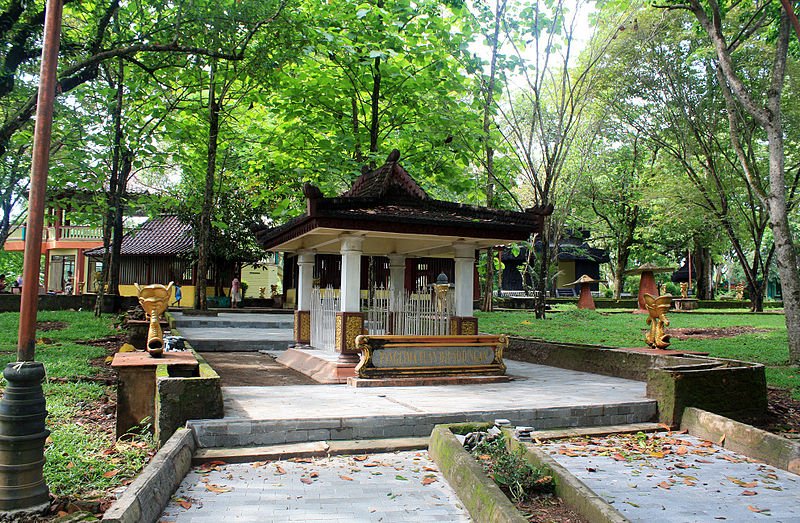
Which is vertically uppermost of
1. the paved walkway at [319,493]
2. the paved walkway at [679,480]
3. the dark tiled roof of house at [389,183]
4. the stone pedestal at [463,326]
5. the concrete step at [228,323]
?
the dark tiled roof of house at [389,183]

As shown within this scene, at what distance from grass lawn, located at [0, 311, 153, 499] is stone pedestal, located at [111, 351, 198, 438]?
230 mm

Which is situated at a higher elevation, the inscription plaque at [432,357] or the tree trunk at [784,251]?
the tree trunk at [784,251]

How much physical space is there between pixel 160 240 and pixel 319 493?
27.1m

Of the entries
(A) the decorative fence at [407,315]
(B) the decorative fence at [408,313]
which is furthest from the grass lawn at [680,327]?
(A) the decorative fence at [407,315]

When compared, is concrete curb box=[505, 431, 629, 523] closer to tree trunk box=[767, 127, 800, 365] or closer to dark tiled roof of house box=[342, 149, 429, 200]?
dark tiled roof of house box=[342, 149, 429, 200]

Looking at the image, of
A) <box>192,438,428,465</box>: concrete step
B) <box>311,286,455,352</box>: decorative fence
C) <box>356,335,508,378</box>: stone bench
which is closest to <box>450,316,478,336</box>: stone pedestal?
<box>311,286,455,352</box>: decorative fence

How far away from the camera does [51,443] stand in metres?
5.62

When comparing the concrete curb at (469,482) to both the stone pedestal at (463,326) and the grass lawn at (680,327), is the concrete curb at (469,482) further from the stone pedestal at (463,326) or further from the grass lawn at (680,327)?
the grass lawn at (680,327)

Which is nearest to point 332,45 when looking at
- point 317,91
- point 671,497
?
point 317,91

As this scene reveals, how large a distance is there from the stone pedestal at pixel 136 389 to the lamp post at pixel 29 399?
7.85ft

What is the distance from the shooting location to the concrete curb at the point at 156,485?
382 centimetres

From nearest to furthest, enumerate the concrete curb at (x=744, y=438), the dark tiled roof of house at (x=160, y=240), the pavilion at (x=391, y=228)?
the concrete curb at (x=744, y=438), the pavilion at (x=391, y=228), the dark tiled roof of house at (x=160, y=240)

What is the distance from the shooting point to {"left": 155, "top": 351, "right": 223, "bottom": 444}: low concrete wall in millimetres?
6012

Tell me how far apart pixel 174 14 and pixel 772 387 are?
38.8ft
